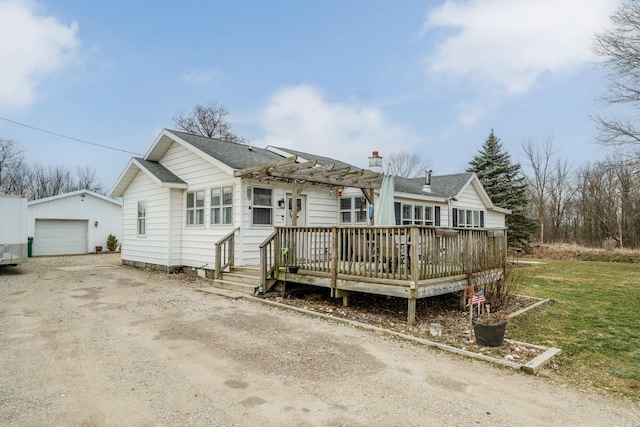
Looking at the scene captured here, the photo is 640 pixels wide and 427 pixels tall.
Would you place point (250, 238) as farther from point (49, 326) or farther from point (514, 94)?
point (514, 94)

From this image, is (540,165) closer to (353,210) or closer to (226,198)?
(353,210)

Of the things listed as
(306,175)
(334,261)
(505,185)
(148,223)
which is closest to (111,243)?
(148,223)

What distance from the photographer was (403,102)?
66.2 feet

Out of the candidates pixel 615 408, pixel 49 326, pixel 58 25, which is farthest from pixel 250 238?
pixel 58 25

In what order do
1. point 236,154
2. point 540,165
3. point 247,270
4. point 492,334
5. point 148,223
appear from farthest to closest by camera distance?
point 540,165 < point 148,223 < point 236,154 < point 247,270 < point 492,334

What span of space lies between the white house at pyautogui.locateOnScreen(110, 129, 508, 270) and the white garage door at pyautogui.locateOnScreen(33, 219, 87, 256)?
28.6 ft

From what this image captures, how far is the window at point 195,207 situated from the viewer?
11.6 m

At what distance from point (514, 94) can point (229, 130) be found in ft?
74.7

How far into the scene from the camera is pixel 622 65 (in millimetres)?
15461

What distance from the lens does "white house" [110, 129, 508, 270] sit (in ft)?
32.7

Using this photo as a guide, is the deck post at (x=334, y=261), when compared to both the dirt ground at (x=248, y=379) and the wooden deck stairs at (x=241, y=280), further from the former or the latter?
the wooden deck stairs at (x=241, y=280)

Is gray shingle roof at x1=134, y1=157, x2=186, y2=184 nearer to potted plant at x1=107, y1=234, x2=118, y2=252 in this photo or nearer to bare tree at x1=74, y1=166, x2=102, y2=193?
potted plant at x1=107, y1=234, x2=118, y2=252

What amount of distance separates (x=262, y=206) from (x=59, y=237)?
1671 cm

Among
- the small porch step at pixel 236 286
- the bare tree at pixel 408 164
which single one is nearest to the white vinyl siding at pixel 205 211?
the small porch step at pixel 236 286
